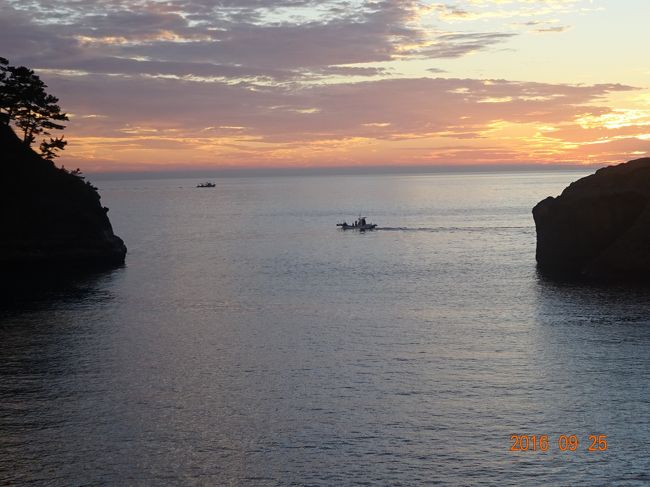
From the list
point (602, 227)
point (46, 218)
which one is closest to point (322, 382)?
point (602, 227)

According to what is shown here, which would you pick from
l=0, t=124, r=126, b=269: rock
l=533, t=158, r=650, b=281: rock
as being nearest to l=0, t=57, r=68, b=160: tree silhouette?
l=0, t=124, r=126, b=269: rock

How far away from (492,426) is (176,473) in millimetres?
19849

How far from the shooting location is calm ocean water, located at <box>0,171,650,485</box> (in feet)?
142

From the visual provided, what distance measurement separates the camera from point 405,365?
62625mm

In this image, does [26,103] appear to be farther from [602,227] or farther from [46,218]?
[602,227]

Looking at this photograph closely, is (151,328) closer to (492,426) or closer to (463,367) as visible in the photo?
(463,367)

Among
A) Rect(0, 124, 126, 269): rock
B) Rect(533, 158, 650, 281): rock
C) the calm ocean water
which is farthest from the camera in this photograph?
Rect(0, 124, 126, 269): rock

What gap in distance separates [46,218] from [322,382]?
7814cm

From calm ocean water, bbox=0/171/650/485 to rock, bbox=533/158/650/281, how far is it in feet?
34.9

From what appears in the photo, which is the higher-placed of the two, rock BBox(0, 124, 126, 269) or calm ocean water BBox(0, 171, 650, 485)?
rock BBox(0, 124, 126, 269)

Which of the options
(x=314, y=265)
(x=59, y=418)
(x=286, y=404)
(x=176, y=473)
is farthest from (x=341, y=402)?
(x=314, y=265)

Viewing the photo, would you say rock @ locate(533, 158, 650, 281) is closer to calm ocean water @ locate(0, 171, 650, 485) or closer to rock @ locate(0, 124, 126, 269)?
calm ocean water @ locate(0, 171, 650, 485)

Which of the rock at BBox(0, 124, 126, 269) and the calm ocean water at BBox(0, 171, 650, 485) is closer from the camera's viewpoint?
the calm ocean water at BBox(0, 171, 650, 485)

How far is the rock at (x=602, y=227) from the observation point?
107m
